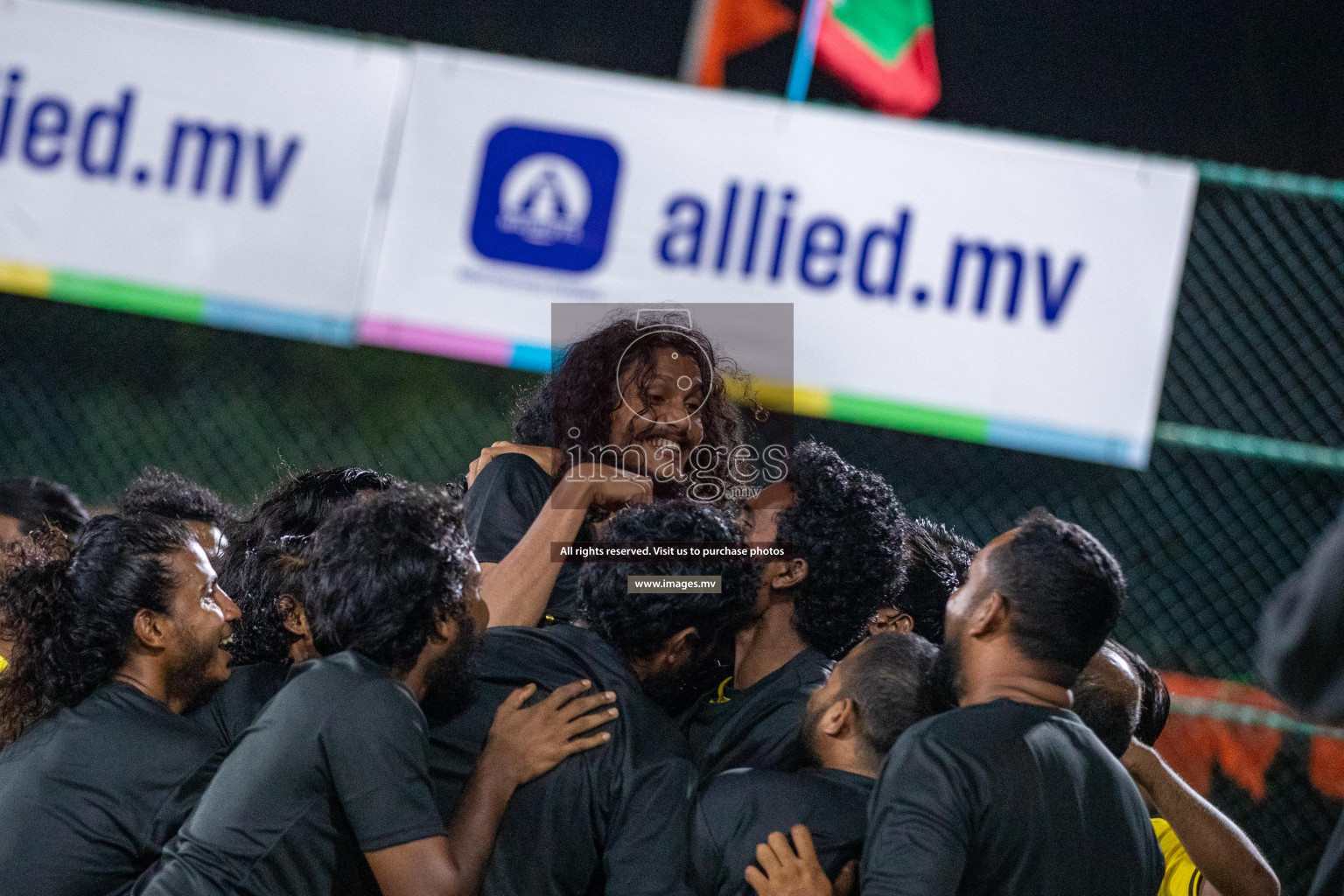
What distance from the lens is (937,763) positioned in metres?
1.81

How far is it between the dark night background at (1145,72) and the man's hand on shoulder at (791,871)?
20.2ft

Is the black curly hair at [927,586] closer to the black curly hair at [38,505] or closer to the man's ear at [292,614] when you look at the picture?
the man's ear at [292,614]

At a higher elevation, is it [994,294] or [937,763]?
[994,294]

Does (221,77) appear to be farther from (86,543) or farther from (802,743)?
(802,743)

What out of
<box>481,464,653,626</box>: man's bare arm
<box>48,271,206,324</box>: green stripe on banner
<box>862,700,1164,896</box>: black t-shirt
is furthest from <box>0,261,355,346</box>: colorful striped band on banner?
<box>862,700,1164,896</box>: black t-shirt

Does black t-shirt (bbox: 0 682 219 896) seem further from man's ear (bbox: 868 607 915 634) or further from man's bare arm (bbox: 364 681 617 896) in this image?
man's ear (bbox: 868 607 915 634)

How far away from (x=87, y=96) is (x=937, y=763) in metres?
5.17

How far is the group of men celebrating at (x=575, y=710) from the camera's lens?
187 centimetres

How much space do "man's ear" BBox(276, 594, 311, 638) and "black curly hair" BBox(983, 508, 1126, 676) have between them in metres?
→ 1.27

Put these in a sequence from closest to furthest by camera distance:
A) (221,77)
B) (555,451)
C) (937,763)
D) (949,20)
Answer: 1. (937,763)
2. (555,451)
3. (221,77)
4. (949,20)

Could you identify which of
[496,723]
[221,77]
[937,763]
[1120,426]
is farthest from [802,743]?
[221,77]

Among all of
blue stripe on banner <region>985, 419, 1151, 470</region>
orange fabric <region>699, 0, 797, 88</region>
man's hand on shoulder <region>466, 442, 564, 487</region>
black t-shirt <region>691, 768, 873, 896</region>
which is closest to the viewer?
black t-shirt <region>691, 768, 873, 896</region>

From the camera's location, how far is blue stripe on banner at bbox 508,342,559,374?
17.5ft

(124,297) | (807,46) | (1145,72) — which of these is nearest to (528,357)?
(124,297)
